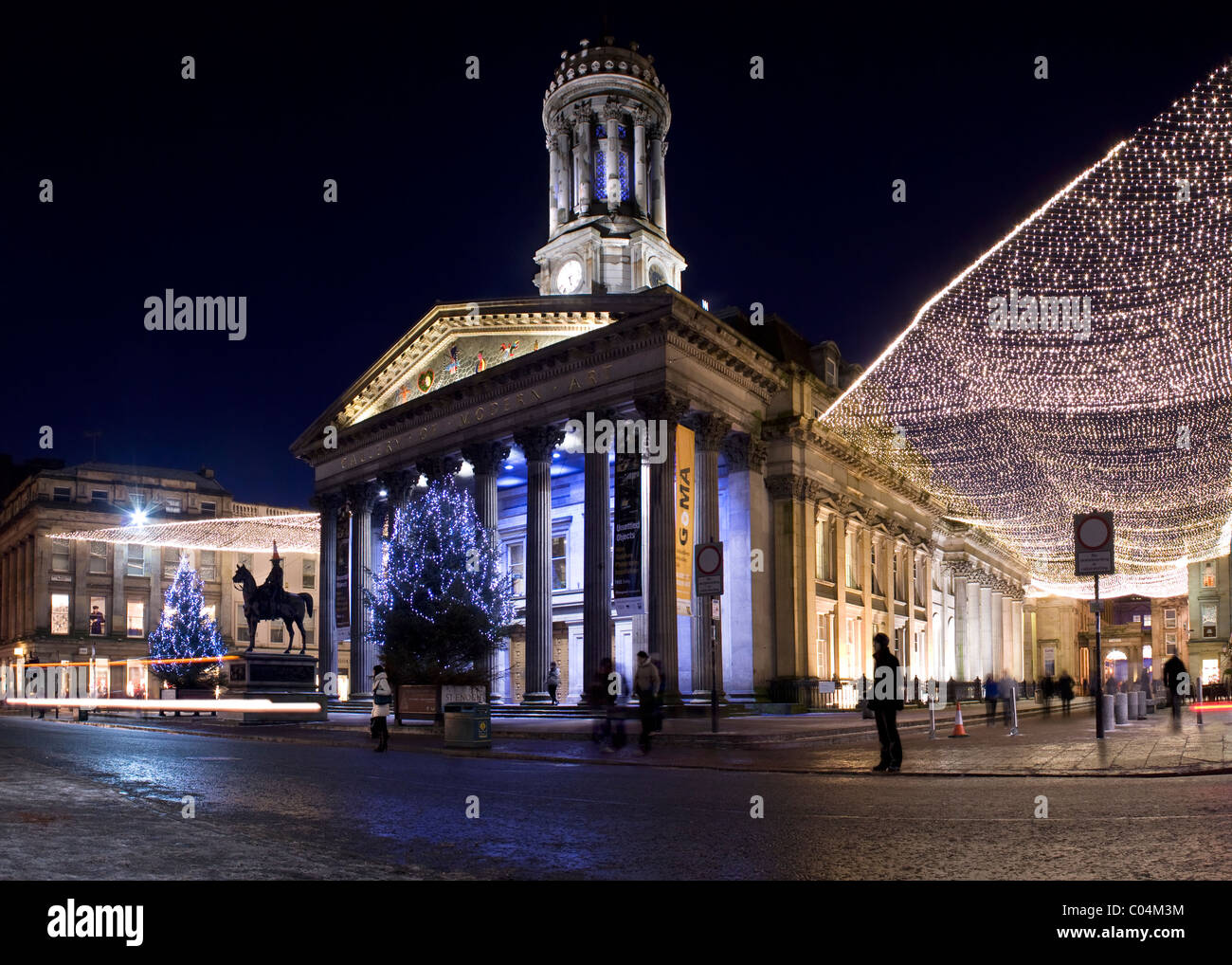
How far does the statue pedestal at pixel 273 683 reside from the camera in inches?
1318

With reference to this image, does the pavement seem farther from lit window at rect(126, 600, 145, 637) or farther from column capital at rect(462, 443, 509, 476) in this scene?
lit window at rect(126, 600, 145, 637)

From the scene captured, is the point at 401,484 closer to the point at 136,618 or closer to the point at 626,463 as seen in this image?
the point at 626,463

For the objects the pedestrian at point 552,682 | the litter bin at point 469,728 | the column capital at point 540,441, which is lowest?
the pedestrian at point 552,682

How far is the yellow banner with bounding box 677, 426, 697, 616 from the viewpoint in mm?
32938

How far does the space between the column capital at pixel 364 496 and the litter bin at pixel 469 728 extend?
26564mm

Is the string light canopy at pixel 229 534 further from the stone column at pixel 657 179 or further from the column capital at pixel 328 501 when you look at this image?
the stone column at pixel 657 179

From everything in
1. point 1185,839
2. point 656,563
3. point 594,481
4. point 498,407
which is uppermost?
point 498,407

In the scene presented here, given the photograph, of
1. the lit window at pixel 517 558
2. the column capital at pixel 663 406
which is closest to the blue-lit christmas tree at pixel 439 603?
the column capital at pixel 663 406

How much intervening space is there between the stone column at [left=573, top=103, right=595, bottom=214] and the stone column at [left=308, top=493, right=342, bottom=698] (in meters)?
17.3

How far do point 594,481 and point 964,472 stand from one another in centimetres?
1328

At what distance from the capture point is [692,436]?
34.8 metres

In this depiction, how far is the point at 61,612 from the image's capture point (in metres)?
78.5
